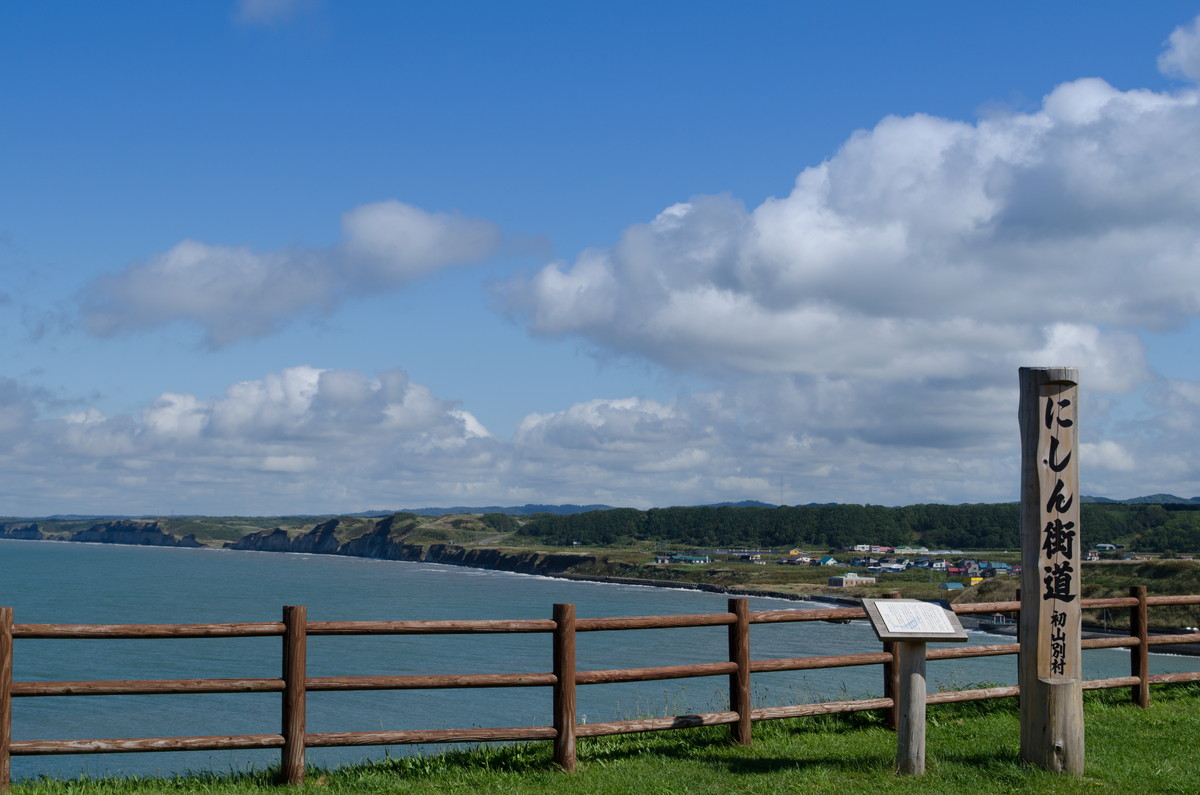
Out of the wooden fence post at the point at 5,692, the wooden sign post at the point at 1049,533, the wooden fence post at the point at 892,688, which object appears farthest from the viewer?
the wooden fence post at the point at 892,688

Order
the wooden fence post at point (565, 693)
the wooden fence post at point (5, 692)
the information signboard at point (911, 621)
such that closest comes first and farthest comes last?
the wooden fence post at point (5, 692), the information signboard at point (911, 621), the wooden fence post at point (565, 693)

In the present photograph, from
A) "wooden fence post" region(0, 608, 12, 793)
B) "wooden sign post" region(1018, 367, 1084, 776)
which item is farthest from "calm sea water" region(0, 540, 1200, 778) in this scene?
"wooden sign post" region(1018, 367, 1084, 776)

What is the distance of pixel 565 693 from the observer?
9.99m

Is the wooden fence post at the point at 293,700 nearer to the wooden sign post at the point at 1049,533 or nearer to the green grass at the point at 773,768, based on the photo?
the green grass at the point at 773,768

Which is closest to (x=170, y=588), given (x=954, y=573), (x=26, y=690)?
(x=954, y=573)

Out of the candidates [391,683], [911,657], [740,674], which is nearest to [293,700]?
[391,683]

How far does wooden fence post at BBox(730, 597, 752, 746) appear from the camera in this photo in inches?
425

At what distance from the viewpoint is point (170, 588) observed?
440ft

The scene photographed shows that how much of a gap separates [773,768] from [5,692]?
672 cm

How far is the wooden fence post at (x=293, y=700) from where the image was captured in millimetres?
9398

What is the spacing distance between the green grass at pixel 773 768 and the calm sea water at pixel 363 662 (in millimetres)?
1049

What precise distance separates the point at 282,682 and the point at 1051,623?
6.91m

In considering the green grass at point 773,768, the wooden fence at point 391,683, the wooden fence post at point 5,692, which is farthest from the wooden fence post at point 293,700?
the wooden fence post at point 5,692

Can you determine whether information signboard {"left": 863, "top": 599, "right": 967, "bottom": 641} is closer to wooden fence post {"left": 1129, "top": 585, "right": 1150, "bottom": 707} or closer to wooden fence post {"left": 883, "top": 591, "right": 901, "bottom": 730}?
wooden fence post {"left": 883, "top": 591, "right": 901, "bottom": 730}
